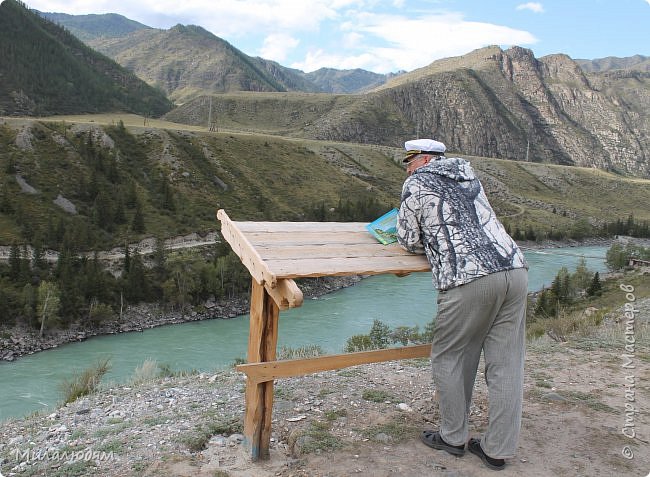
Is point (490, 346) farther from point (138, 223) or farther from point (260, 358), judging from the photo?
point (138, 223)

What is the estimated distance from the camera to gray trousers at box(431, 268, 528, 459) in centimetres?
360

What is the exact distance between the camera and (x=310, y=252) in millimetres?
3963

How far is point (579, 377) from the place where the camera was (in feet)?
21.1

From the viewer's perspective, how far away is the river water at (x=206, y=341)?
23.6 meters

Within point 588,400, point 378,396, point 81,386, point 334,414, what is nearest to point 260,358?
point 334,414

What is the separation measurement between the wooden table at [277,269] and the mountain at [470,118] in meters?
114

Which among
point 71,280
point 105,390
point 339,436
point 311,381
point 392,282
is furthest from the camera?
point 392,282

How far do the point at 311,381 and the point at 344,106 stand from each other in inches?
5352

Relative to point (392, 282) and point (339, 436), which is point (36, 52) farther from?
point (339, 436)

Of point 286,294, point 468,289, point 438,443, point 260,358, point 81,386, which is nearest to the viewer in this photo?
point 286,294

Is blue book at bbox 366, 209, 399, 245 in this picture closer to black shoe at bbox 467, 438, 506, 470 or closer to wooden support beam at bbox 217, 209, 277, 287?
wooden support beam at bbox 217, 209, 277, 287

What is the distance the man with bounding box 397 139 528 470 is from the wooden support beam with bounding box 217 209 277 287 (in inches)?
44.4

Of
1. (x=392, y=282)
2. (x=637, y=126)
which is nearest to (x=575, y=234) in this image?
(x=392, y=282)

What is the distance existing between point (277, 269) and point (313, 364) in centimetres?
102
